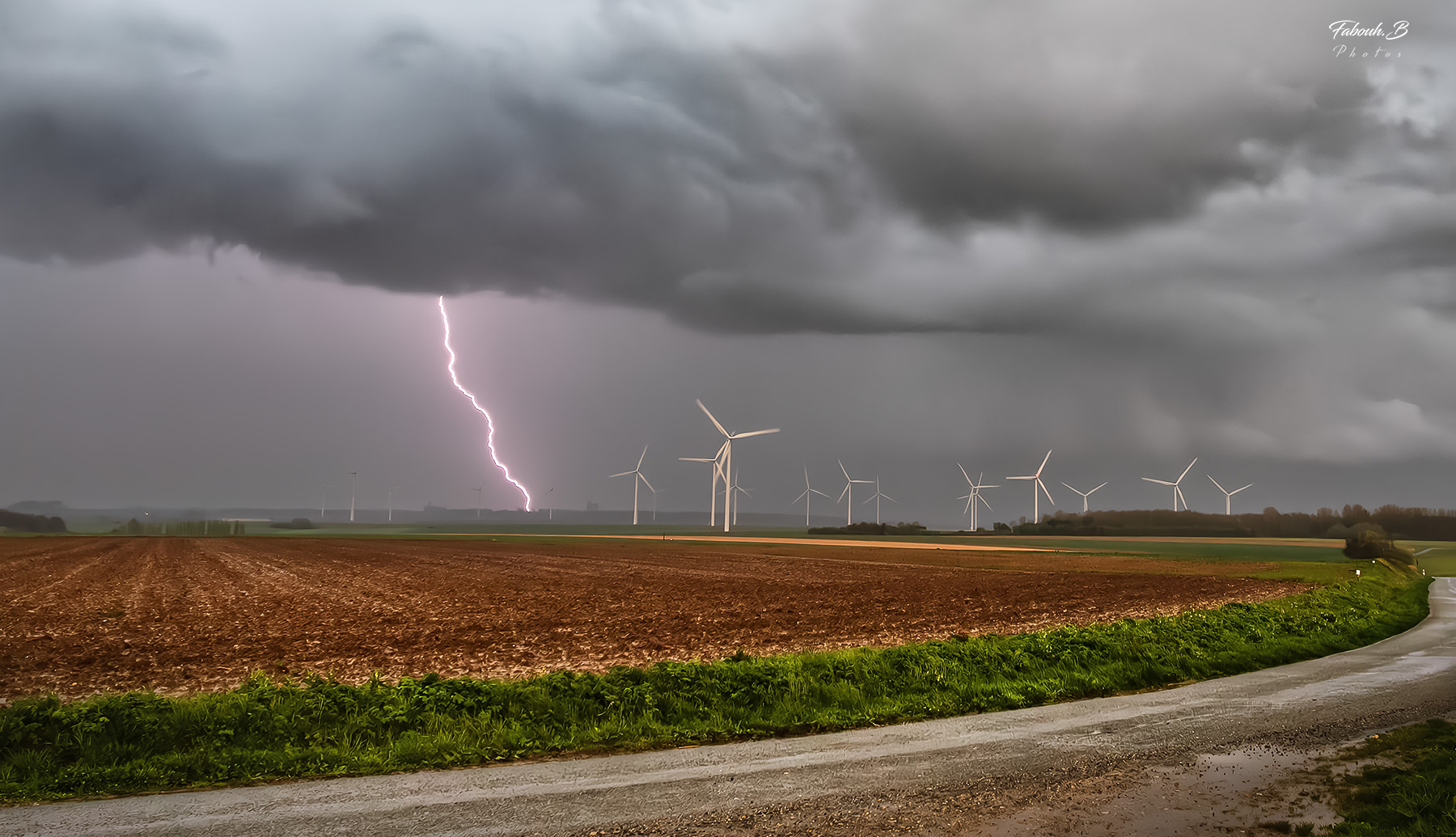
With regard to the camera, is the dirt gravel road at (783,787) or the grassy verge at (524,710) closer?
the dirt gravel road at (783,787)

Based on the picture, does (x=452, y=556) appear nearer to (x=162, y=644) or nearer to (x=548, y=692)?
(x=162, y=644)

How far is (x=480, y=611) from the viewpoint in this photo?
38.2 metres

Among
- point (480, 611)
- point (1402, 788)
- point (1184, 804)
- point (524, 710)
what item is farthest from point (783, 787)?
point (480, 611)

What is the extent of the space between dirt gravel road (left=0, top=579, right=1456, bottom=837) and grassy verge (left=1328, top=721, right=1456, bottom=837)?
941 mm

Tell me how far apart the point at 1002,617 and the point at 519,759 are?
1106 inches

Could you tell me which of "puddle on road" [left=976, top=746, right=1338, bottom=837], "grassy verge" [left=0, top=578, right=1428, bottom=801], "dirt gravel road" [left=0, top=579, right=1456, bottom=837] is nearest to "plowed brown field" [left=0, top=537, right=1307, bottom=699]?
"grassy verge" [left=0, top=578, right=1428, bottom=801]

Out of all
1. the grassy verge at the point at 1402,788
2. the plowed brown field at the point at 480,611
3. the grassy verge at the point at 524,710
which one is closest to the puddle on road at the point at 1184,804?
the grassy verge at the point at 1402,788

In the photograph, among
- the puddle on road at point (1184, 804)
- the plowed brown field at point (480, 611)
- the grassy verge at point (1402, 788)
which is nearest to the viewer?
the grassy verge at point (1402, 788)

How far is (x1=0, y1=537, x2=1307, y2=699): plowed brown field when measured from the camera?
23.3 metres

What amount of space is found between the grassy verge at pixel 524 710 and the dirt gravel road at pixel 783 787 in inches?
32.0

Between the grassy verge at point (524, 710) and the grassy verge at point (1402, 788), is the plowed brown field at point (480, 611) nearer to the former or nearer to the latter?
the grassy verge at point (524, 710)

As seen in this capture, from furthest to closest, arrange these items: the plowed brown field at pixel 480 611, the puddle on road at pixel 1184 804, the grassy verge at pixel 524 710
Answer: the plowed brown field at pixel 480 611 → the grassy verge at pixel 524 710 → the puddle on road at pixel 1184 804

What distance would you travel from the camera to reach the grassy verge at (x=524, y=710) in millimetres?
11898

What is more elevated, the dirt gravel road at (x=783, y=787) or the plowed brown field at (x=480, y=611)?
the dirt gravel road at (x=783, y=787)
